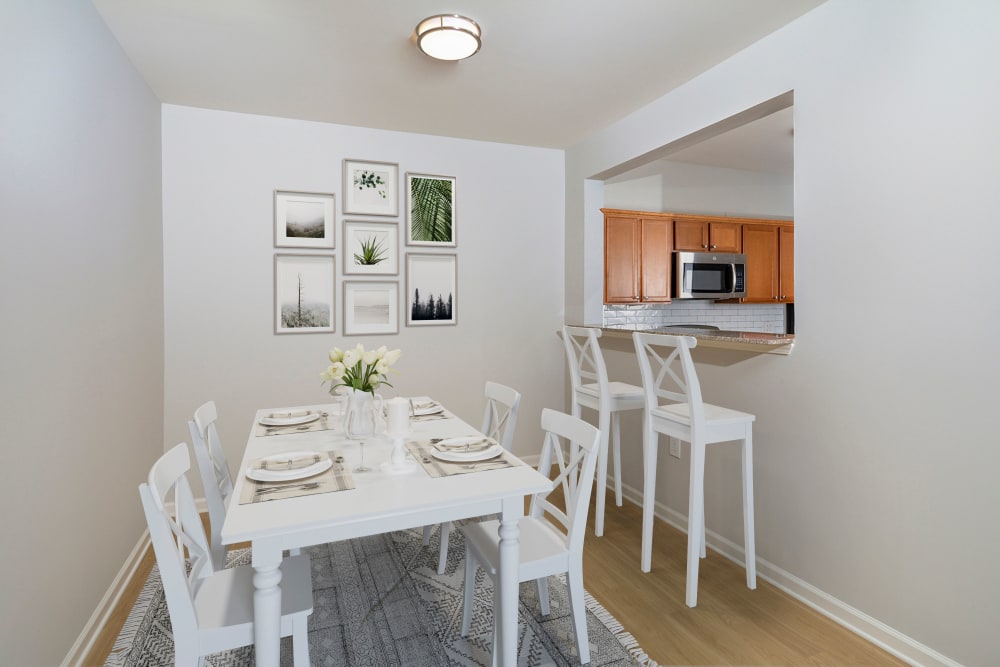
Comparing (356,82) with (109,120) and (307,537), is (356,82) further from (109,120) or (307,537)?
(307,537)

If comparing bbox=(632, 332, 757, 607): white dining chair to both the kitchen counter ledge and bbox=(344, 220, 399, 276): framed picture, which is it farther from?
bbox=(344, 220, 399, 276): framed picture

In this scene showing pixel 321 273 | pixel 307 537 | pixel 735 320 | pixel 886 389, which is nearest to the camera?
pixel 307 537

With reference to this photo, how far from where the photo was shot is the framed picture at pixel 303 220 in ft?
11.5

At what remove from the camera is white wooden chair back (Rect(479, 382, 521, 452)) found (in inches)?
95.6

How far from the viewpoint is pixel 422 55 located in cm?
265

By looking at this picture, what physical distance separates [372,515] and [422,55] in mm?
2202

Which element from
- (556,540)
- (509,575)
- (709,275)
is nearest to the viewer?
(509,575)

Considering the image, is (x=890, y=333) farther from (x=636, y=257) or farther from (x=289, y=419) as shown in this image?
(x=636, y=257)

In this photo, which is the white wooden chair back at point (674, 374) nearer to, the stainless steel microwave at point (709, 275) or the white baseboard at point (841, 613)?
the white baseboard at point (841, 613)

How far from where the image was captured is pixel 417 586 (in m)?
2.50

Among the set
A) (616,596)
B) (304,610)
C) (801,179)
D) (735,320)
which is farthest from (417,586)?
(735,320)

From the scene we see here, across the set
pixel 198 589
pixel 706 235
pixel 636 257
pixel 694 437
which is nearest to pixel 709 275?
pixel 706 235

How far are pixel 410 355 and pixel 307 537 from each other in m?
2.53

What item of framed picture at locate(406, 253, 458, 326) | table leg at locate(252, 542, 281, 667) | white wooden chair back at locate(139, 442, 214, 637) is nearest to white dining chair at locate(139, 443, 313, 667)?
white wooden chair back at locate(139, 442, 214, 637)
